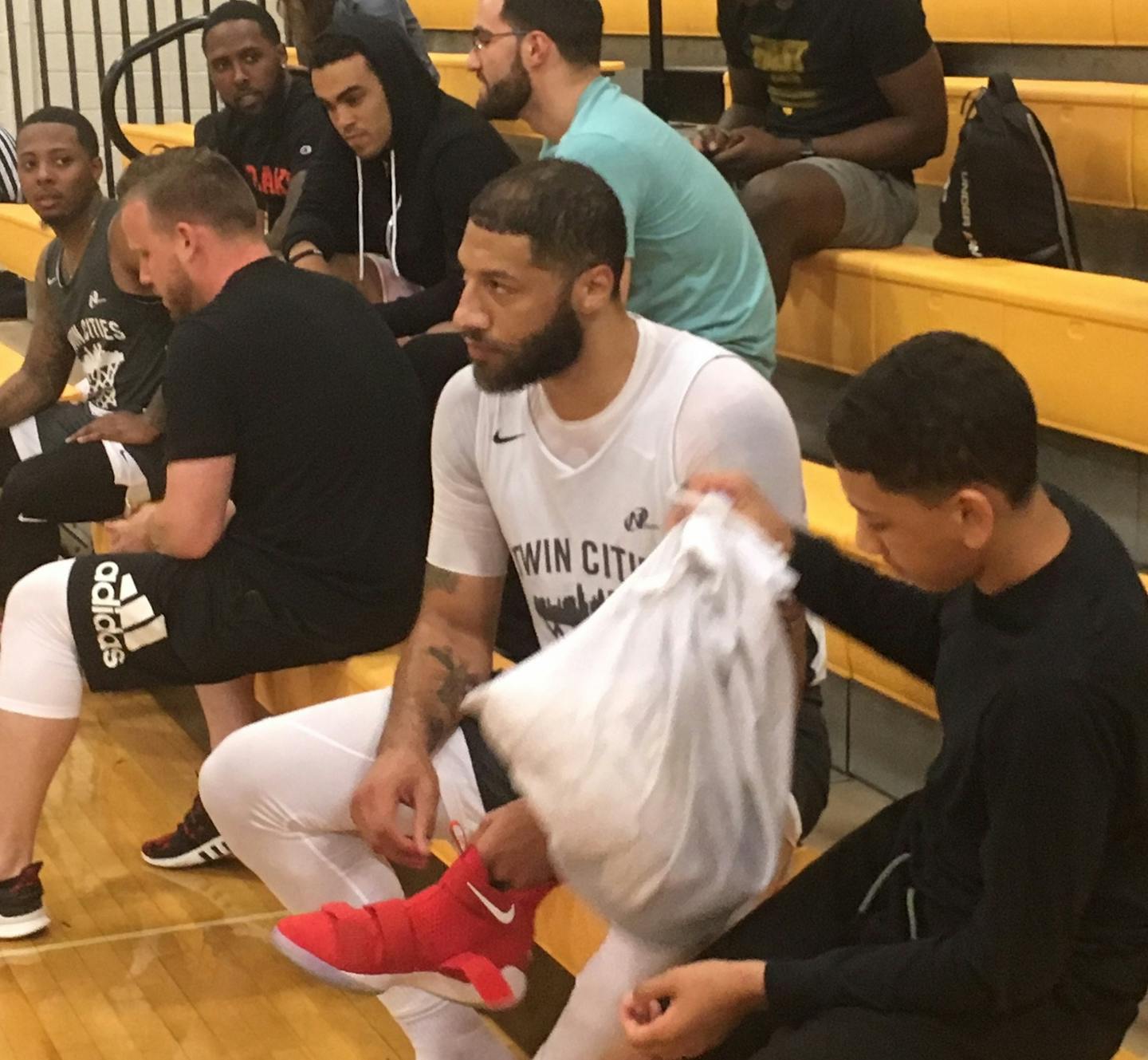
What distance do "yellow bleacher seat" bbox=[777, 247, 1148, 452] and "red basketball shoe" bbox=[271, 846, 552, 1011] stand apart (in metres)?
1.11

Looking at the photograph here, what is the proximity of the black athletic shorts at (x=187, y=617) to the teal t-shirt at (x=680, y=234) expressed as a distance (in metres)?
0.62

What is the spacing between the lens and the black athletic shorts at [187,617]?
238cm

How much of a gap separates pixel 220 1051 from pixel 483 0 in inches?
64.2

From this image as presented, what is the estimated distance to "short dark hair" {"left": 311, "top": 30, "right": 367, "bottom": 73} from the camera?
3084 mm

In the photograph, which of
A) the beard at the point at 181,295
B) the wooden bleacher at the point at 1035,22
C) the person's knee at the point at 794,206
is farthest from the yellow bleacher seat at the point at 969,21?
the beard at the point at 181,295

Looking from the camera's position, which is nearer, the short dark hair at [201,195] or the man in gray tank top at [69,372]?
the short dark hair at [201,195]

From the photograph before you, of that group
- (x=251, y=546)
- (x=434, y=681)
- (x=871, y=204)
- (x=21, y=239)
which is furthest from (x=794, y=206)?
(x=21, y=239)

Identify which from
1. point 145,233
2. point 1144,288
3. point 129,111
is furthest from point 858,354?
point 129,111

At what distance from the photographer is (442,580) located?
6.47ft

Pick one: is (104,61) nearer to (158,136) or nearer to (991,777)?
(158,136)

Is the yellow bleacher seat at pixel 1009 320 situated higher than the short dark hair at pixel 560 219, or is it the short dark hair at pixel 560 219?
the short dark hair at pixel 560 219

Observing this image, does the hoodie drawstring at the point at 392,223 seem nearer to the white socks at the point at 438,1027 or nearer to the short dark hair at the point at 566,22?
the short dark hair at the point at 566,22

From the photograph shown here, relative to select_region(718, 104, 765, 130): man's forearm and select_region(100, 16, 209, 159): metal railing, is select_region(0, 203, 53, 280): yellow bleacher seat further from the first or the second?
select_region(718, 104, 765, 130): man's forearm

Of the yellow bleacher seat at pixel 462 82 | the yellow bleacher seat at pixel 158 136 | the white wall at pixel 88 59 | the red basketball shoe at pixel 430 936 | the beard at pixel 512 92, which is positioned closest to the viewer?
the red basketball shoe at pixel 430 936
